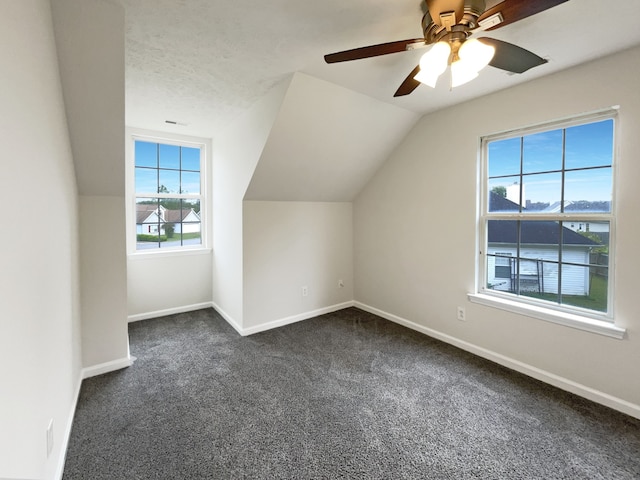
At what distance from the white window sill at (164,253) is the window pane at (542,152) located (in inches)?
149

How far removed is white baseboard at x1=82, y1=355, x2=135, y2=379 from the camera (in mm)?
2375

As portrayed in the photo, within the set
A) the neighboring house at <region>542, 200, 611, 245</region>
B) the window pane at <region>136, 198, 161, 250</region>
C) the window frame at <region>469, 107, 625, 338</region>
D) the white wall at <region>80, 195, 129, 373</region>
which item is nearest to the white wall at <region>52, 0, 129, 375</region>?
the white wall at <region>80, 195, 129, 373</region>

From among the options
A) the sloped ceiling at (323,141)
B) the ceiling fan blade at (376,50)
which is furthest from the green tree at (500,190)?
the ceiling fan blade at (376,50)

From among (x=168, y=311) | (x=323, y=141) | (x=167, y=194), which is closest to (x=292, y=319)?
(x=168, y=311)

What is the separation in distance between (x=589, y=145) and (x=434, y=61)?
161cm

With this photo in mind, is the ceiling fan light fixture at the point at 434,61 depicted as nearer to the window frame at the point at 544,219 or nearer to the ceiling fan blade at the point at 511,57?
the ceiling fan blade at the point at 511,57

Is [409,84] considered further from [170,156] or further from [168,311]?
[168,311]

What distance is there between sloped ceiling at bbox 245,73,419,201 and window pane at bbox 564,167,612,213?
5.05 ft

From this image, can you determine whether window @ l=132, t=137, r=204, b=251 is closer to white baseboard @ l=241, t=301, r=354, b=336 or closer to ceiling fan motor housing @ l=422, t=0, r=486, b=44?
white baseboard @ l=241, t=301, r=354, b=336

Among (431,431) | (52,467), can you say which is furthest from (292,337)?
(52,467)

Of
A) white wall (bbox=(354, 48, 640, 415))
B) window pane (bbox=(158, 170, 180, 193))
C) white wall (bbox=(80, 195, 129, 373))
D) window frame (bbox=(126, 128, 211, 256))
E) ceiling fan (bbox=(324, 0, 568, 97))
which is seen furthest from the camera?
window pane (bbox=(158, 170, 180, 193))

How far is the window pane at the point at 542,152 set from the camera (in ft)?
7.59

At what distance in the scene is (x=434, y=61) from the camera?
1462 mm

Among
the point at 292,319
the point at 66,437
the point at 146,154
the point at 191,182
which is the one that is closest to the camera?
the point at 66,437
